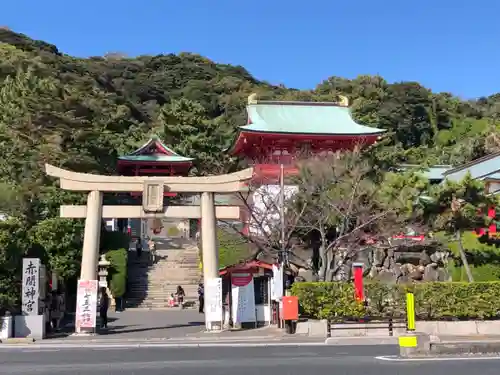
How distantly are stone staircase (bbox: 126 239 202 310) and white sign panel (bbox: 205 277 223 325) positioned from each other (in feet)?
35.4

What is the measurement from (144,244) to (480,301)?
2670 cm

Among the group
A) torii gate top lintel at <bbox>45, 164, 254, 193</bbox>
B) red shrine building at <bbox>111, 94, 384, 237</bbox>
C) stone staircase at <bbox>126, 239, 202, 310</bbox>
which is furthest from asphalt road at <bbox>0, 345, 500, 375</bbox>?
red shrine building at <bbox>111, 94, 384, 237</bbox>

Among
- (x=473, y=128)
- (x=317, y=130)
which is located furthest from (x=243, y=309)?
(x=473, y=128)

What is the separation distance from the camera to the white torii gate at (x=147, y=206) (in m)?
22.6

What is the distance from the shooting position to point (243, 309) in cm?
2297

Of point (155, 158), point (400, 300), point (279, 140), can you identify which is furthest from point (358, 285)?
Answer: point (155, 158)

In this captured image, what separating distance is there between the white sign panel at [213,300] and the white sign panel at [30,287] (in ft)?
20.1

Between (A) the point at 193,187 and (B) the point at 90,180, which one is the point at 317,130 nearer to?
(A) the point at 193,187

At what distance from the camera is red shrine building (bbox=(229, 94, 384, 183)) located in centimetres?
3791

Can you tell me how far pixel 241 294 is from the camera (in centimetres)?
2291

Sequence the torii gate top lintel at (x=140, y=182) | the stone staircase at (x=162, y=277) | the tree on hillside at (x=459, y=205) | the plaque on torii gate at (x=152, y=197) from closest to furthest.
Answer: the torii gate top lintel at (x=140, y=182)
the plaque on torii gate at (x=152, y=197)
the tree on hillside at (x=459, y=205)
the stone staircase at (x=162, y=277)

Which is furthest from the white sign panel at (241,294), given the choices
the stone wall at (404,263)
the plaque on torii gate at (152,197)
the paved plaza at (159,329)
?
the stone wall at (404,263)

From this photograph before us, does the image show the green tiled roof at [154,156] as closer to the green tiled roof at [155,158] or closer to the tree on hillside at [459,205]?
the green tiled roof at [155,158]

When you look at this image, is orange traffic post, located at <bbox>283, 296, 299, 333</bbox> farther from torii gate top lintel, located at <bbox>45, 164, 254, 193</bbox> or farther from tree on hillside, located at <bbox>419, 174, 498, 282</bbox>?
tree on hillside, located at <bbox>419, 174, 498, 282</bbox>
